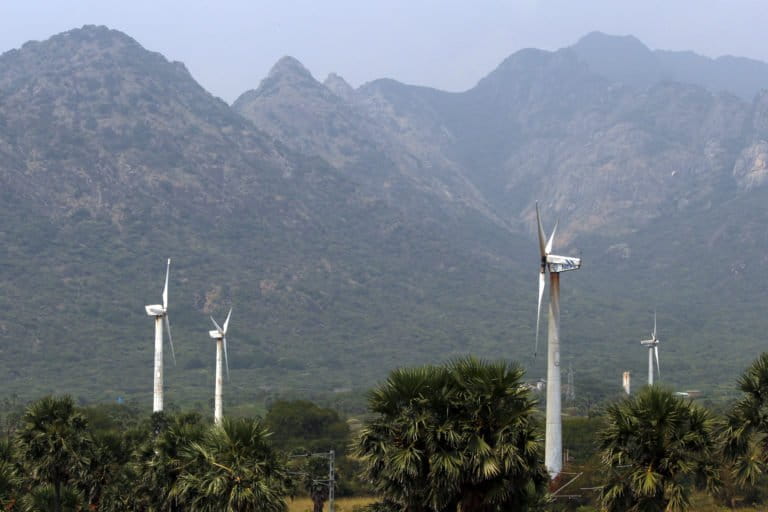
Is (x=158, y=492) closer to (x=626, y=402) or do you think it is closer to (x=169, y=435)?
(x=169, y=435)

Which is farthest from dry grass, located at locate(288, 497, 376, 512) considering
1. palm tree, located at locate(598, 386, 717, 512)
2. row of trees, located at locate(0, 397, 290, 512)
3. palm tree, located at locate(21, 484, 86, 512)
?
palm tree, located at locate(598, 386, 717, 512)

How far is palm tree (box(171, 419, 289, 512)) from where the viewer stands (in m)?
44.9

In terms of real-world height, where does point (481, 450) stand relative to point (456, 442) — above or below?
below

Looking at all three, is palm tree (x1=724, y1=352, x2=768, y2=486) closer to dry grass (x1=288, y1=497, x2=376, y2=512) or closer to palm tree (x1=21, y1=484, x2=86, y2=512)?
palm tree (x1=21, y1=484, x2=86, y2=512)

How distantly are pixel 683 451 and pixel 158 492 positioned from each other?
27032 millimetres

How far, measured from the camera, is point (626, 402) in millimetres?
45969

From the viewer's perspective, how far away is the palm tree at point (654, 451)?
43.8m

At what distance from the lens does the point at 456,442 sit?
41.8 meters

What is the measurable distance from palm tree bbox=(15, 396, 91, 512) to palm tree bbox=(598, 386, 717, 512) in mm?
30639

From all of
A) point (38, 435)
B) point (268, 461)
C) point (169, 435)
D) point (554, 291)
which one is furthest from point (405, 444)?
point (38, 435)

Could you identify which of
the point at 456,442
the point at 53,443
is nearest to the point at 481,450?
the point at 456,442

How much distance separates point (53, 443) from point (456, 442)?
1137 inches

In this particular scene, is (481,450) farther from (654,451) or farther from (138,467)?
(138,467)

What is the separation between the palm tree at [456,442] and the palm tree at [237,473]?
4.60m
